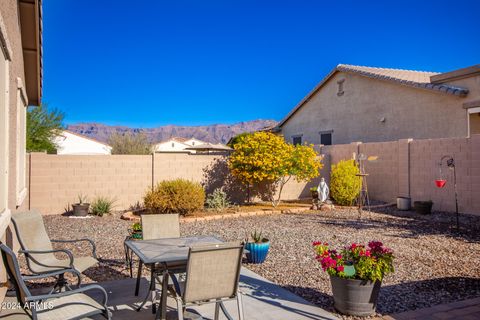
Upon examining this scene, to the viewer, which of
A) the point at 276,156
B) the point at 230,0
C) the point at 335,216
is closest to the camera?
the point at 335,216

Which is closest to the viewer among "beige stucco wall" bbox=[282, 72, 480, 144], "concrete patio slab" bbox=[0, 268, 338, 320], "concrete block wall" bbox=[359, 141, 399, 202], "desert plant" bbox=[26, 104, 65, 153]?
"concrete patio slab" bbox=[0, 268, 338, 320]

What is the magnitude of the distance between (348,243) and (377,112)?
12366 millimetres

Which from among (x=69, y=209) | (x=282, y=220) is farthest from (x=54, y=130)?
(x=282, y=220)

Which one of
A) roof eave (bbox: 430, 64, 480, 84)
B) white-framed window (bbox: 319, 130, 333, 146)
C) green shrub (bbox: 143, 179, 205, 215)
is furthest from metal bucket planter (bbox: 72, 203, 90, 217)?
white-framed window (bbox: 319, 130, 333, 146)

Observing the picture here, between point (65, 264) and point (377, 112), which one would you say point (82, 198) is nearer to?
point (65, 264)

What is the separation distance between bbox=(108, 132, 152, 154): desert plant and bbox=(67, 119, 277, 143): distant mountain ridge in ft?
246

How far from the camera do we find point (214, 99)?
60125 millimetres

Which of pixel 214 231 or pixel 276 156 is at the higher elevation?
pixel 276 156

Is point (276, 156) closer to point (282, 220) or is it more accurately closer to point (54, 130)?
point (282, 220)

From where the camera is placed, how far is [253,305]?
14.9 feet

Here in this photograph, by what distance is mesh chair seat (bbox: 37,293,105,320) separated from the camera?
3.09 metres

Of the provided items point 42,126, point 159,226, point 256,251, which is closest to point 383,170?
point 256,251

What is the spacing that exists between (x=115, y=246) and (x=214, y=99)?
2108 inches

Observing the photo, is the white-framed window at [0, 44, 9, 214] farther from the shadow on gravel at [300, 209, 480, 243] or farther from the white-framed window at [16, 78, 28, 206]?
the shadow on gravel at [300, 209, 480, 243]
